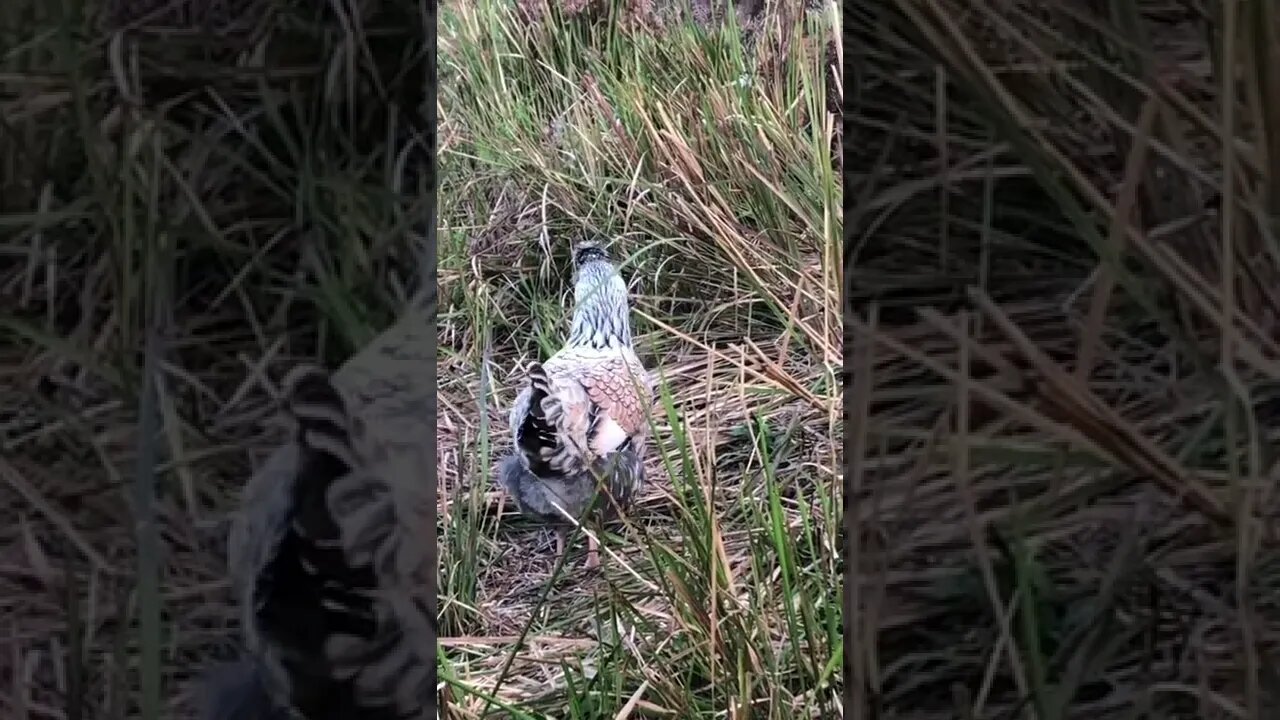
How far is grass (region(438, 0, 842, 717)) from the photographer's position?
0.71 meters

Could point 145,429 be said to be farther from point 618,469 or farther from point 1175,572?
point 1175,572

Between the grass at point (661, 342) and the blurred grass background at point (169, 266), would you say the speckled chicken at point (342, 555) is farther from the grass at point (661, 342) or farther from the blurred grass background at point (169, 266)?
the grass at point (661, 342)

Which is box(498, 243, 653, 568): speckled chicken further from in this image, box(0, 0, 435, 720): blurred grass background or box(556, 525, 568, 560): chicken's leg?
box(0, 0, 435, 720): blurred grass background

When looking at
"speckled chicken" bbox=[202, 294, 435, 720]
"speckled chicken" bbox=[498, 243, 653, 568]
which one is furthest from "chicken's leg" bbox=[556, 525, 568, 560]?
"speckled chicken" bbox=[202, 294, 435, 720]

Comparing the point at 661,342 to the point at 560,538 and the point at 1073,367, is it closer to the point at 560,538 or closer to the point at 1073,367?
the point at 560,538

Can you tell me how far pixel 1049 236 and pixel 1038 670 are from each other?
0.20 m

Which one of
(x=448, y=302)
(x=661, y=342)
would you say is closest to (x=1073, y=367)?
(x=661, y=342)

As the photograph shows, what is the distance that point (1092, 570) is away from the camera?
465 millimetres

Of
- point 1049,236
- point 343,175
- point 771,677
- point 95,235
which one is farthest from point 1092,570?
point 95,235

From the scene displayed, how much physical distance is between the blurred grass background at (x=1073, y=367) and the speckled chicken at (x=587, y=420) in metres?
0.30

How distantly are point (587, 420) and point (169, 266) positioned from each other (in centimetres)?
34

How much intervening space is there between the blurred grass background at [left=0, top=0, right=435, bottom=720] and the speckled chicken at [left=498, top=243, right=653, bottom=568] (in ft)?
0.86

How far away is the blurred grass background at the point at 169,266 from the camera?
50 cm

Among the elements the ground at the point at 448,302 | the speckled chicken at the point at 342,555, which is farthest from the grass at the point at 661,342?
the speckled chicken at the point at 342,555
